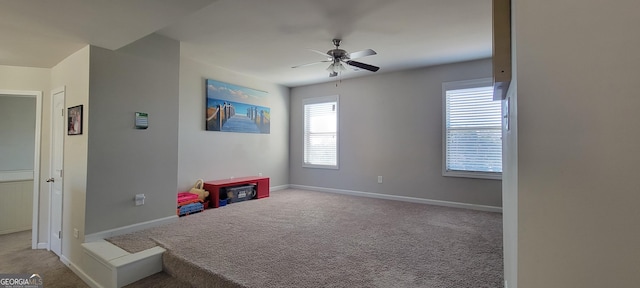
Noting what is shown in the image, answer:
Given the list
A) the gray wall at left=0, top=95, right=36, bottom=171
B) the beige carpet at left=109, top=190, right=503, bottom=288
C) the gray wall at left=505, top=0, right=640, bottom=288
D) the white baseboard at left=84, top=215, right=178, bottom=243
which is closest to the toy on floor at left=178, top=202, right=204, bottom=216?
the beige carpet at left=109, top=190, right=503, bottom=288

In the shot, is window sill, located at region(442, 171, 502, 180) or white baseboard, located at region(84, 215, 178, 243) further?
window sill, located at region(442, 171, 502, 180)

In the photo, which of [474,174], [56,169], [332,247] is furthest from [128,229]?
[474,174]

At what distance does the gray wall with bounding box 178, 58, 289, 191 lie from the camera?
14.6 feet

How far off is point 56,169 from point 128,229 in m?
1.29

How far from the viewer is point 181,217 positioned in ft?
12.6

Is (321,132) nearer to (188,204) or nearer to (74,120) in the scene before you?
(188,204)

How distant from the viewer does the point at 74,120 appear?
3.03 meters

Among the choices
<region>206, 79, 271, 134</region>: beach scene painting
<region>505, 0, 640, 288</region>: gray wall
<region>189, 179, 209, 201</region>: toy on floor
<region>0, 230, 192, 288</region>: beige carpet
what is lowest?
<region>0, 230, 192, 288</region>: beige carpet

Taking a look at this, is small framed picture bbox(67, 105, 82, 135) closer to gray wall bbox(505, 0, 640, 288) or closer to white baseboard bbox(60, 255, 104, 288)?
white baseboard bbox(60, 255, 104, 288)

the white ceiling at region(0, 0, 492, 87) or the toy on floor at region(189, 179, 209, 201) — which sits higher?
the white ceiling at region(0, 0, 492, 87)

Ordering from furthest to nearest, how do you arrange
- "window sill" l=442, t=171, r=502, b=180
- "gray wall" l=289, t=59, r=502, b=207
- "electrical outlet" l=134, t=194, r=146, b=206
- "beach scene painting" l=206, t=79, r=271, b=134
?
"beach scene painting" l=206, t=79, r=271, b=134 < "gray wall" l=289, t=59, r=502, b=207 < "window sill" l=442, t=171, r=502, b=180 < "electrical outlet" l=134, t=194, r=146, b=206

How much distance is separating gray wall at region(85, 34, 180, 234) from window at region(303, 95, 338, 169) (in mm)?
3181

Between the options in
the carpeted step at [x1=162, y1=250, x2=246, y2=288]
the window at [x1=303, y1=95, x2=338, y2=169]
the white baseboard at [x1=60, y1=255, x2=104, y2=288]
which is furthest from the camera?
the window at [x1=303, y1=95, x2=338, y2=169]

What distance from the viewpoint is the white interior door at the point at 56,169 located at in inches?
129
